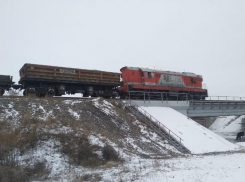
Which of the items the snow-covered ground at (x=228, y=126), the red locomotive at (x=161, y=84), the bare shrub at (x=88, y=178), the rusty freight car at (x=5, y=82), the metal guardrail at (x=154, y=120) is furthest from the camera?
the snow-covered ground at (x=228, y=126)

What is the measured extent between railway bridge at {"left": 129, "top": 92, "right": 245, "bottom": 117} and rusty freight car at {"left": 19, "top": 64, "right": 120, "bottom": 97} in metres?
3.68

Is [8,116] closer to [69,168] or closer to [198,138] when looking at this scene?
[69,168]

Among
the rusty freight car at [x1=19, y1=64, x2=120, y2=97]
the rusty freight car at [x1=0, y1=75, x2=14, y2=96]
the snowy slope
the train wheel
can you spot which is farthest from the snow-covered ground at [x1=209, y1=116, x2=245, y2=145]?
the rusty freight car at [x1=0, y1=75, x2=14, y2=96]

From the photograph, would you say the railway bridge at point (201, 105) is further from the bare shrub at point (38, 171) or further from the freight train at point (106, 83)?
the bare shrub at point (38, 171)

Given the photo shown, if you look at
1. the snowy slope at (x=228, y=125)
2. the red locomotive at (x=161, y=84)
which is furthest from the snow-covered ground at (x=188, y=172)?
the snowy slope at (x=228, y=125)

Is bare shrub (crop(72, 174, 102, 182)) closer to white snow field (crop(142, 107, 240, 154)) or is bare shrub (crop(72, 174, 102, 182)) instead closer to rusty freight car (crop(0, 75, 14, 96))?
white snow field (crop(142, 107, 240, 154))

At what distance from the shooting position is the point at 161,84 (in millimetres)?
29500

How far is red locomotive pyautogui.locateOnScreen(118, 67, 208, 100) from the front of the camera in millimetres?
27250

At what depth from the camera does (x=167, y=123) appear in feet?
69.2

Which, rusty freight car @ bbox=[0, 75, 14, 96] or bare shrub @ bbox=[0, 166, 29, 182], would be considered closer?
bare shrub @ bbox=[0, 166, 29, 182]

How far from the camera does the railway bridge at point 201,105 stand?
25.6 meters

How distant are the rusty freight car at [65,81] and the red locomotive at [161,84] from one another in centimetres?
225

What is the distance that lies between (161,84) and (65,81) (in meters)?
12.5

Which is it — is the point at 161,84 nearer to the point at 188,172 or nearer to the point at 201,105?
the point at 201,105
